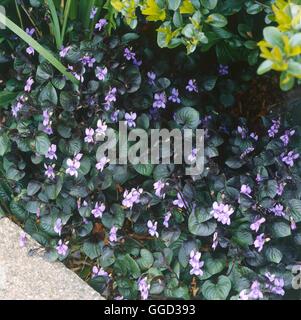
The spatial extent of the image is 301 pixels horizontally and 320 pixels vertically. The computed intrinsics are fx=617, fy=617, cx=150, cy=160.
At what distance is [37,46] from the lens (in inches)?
76.5

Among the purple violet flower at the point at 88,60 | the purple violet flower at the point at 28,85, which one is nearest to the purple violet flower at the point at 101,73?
the purple violet flower at the point at 88,60

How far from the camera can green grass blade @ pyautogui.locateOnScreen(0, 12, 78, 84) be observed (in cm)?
193

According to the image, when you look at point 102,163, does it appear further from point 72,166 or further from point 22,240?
point 22,240

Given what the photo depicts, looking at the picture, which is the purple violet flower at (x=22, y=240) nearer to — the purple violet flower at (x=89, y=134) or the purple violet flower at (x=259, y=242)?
Result: the purple violet flower at (x=89, y=134)

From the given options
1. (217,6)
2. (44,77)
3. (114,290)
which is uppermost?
(217,6)

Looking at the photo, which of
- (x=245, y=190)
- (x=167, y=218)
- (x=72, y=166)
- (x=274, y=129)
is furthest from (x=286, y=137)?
(x=72, y=166)

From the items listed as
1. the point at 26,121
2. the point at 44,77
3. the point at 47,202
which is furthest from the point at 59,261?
the point at 44,77

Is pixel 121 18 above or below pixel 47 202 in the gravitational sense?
above

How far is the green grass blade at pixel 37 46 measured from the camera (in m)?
1.93

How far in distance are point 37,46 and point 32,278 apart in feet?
2.54

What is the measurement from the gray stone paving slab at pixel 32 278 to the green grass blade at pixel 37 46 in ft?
1.89

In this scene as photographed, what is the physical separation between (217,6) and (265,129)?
23.2 inches

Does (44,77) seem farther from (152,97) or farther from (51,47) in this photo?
(152,97)

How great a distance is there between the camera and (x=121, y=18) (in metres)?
2.27
